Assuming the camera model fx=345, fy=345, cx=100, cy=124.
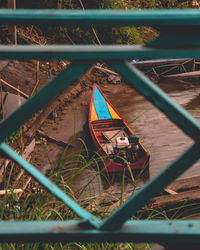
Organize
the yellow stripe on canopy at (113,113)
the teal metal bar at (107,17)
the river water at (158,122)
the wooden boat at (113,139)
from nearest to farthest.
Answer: the teal metal bar at (107,17), the wooden boat at (113,139), the river water at (158,122), the yellow stripe on canopy at (113,113)

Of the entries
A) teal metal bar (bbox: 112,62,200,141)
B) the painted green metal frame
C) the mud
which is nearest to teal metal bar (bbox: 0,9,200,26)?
the painted green metal frame

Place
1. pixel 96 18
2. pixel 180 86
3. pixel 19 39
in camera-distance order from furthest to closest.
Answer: pixel 180 86 → pixel 19 39 → pixel 96 18

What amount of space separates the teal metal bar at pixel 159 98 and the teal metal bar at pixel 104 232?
0.28m

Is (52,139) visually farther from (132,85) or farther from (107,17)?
(107,17)

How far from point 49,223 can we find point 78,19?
0.58 m

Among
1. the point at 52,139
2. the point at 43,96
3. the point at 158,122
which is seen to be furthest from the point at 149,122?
the point at 43,96

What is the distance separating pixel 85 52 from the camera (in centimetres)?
86

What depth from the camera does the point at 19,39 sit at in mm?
9016

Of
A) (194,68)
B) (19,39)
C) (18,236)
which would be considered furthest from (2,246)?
(194,68)

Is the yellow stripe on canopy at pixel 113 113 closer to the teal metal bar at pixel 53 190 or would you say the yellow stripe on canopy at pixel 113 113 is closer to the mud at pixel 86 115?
the mud at pixel 86 115

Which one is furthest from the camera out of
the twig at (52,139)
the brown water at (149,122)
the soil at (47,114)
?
the twig at (52,139)

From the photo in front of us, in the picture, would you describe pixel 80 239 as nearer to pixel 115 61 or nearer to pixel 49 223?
pixel 49 223

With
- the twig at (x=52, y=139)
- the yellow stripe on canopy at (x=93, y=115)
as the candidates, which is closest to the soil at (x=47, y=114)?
the twig at (x=52, y=139)

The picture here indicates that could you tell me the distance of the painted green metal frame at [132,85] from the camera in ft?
2.73
